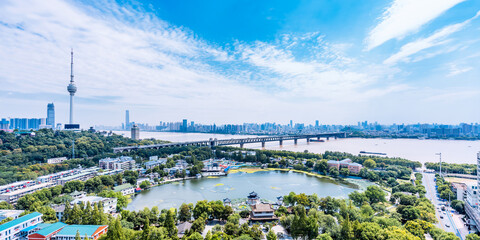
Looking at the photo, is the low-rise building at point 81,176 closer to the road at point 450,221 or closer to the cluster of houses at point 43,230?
Answer: the cluster of houses at point 43,230

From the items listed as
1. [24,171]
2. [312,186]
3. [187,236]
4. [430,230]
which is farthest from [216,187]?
[24,171]

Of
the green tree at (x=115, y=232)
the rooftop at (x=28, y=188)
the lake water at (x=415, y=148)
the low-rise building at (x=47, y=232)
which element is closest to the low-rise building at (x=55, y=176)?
the rooftop at (x=28, y=188)

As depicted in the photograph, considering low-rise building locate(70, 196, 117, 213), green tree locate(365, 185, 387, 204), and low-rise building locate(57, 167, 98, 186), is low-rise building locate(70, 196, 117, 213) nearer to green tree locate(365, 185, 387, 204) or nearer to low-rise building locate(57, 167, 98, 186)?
low-rise building locate(57, 167, 98, 186)

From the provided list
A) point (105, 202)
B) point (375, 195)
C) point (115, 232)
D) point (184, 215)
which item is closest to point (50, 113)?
point (105, 202)

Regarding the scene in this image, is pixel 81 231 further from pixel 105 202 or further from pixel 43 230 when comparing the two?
pixel 105 202

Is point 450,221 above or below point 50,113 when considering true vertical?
below

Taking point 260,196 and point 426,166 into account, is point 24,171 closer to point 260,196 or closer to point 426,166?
point 260,196
